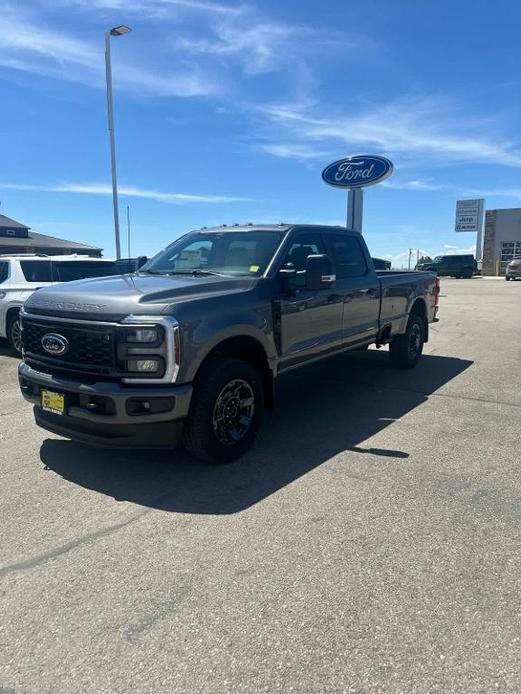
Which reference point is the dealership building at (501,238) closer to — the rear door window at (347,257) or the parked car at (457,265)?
the parked car at (457,265)

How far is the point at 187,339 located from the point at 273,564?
1.65 metres

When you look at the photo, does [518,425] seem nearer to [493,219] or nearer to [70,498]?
[70,498]

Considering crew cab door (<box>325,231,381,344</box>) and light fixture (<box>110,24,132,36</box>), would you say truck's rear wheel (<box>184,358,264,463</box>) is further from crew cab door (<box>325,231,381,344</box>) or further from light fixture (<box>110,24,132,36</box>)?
light fixture (<box>110,24,132,36</box>)

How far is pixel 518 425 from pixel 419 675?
12.5 feet

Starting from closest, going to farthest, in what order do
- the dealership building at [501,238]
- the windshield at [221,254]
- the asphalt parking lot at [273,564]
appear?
the asphalt parking lot at [273,564] < the windshield at [221,254] < the dealership building at [501,238]

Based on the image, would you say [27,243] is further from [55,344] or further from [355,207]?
[55,344]

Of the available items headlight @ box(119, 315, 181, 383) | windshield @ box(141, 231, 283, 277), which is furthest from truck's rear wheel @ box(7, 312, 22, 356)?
headlight @ box(119, 315, 181, 383)

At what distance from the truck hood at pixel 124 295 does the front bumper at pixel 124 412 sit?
534 millimetres

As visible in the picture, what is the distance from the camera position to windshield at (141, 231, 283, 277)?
16.6 ft

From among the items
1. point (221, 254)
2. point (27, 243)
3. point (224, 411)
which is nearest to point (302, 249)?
point (221, 254)

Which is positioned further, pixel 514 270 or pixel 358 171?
pixel 514 270

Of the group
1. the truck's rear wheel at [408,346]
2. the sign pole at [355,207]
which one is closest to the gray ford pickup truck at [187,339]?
the truck's rear wheel at [408,346]

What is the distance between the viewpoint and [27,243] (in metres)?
45.4

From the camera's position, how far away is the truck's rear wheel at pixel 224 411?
13.3 ft
